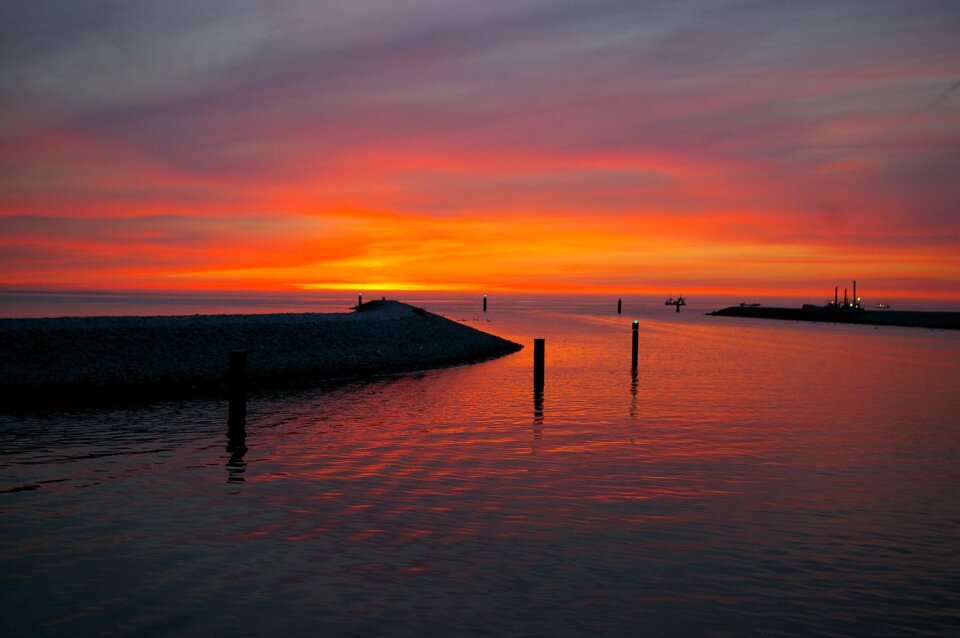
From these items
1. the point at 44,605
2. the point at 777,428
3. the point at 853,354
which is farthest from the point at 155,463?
the point at 853,354

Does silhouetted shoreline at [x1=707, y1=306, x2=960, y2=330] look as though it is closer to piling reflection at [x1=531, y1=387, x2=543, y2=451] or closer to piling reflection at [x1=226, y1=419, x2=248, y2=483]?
piling reflection at [x1=531, y1=387, x2=543, y2=451]

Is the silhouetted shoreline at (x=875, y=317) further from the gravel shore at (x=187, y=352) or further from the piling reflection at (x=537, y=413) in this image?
the piling reflection at (x=537, y=413)

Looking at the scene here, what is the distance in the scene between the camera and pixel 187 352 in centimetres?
2967

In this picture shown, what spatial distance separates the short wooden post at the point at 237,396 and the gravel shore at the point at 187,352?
803 cm

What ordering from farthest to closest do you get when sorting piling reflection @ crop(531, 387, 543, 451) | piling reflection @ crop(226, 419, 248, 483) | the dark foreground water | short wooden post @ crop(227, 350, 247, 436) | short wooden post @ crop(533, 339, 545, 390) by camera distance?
short wooden post @ crop(533, 339, 545, 390)
piling reflection @ crop(531, 387, 543, 451)
short wooden post @ crop(227, 350, 247, 436)
piling reflection @ crop(226, 419, 248, 483)
the dark foreground water

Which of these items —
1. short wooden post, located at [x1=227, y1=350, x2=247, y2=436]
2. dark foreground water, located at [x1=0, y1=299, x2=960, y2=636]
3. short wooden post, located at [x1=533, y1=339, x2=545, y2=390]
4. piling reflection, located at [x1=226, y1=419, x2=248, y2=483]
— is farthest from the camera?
short wooden post, located at [x1=533, y1=339, x2=545, y2=390]

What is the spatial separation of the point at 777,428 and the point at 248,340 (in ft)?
73.3

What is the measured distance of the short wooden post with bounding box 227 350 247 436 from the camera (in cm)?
1800

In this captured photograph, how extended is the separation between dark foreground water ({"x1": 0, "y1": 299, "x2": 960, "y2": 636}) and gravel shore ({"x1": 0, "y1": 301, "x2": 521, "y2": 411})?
466cm

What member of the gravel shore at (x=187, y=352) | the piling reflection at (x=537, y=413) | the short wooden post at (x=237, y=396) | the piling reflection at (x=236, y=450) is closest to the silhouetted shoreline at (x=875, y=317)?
the gravel shore at (x=187, y=352)

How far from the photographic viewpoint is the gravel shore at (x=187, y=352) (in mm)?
24609

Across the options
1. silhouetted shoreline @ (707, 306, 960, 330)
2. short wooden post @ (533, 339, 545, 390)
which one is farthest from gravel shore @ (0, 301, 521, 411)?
silhouetted shoreline @ (707, 306, 960, 330)

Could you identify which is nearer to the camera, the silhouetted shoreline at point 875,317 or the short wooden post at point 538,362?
the short wooden post at point 538,362

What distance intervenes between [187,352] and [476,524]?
2237 cm
